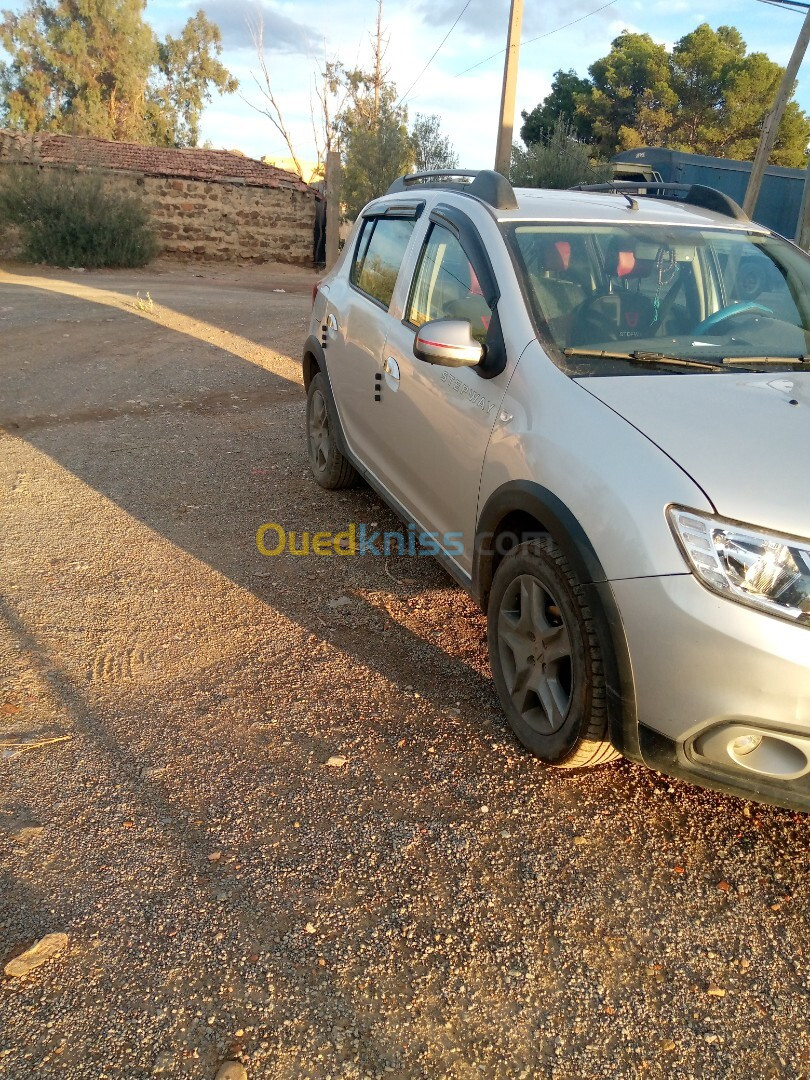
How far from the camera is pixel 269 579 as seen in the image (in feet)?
14.4

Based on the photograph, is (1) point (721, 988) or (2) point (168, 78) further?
(2) point (168, 78)

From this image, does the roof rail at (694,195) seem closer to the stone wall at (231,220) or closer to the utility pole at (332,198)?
the utility pole at (332,198)

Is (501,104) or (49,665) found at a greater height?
(501,104)

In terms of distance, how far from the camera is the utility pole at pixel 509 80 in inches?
674

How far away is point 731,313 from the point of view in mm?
3387

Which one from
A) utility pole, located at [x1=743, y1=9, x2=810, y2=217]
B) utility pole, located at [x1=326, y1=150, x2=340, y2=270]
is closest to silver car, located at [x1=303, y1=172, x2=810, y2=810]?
utility pole, located at [x1=743, y1=9, x2=810, y2=217]

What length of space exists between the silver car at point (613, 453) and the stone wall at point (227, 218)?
20061 mm

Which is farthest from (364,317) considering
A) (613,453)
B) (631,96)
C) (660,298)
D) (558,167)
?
(631,96)

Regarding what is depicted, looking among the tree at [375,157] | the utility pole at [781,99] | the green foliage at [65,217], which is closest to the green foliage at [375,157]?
the tree at [375,157]

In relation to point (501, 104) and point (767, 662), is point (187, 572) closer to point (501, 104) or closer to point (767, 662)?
point (767, 662)

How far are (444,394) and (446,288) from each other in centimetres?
57

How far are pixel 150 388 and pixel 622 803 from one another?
22.3ft

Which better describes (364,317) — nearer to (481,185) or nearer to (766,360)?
(481,185)

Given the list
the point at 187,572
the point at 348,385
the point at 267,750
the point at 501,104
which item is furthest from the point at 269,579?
the point at 501,104
